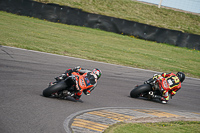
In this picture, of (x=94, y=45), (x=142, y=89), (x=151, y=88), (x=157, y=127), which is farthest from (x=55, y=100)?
(x=94, y=45)

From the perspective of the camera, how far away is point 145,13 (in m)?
31.8

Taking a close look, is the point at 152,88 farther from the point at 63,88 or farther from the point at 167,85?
the point at 63,88

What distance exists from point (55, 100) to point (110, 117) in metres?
1.50

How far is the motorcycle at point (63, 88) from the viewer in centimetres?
704

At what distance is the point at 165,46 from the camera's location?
23953 millimetres

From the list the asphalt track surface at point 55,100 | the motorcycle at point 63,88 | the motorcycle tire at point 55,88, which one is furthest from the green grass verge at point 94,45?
the motorcycle tire at point 55,88

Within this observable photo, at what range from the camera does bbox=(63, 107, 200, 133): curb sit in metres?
5.64

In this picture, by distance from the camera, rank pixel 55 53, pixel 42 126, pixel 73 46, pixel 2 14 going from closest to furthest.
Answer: pixel 42 126 → pixel 55 53 → pixel 73 46 → pixel 2 14

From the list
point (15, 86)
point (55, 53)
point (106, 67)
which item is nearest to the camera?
point (15, 86)

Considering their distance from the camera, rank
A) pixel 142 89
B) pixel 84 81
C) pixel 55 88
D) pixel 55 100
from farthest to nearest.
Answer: pixel 142 89 < pixel 84 81 < pixel 55 100 < pixel 55 88

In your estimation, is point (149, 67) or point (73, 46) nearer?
point (149, 67)

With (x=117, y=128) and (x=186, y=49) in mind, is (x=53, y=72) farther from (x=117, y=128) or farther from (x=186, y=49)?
(x=186, y=49)

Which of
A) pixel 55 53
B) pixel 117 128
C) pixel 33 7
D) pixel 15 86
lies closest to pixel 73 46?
pixel 55 53

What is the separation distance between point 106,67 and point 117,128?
8.25m
